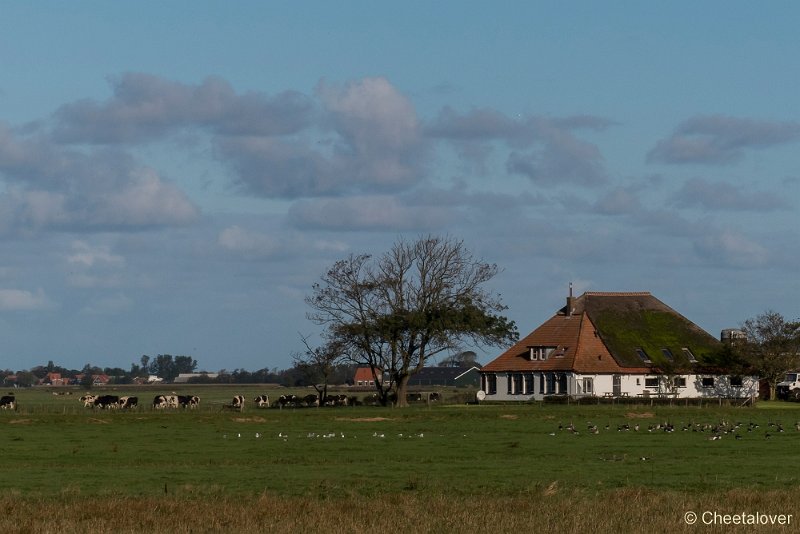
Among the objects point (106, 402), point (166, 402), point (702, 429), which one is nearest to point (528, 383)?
point (166, 402)

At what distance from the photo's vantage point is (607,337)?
94.1 m

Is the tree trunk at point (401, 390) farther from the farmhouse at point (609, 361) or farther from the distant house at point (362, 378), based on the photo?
the distant house at point (362, 378)

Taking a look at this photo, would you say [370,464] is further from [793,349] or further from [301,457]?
[793,349]

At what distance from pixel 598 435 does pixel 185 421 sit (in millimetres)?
23162

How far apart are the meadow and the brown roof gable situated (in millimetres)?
28540

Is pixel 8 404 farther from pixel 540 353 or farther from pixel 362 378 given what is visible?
pixel 362 378

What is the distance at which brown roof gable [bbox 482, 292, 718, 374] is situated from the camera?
91.7 metres

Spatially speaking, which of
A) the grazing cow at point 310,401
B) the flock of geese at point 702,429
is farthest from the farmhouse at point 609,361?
the flock of geese at point 702,429

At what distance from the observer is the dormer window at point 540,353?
93375 mm

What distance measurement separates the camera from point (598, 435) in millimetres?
51062

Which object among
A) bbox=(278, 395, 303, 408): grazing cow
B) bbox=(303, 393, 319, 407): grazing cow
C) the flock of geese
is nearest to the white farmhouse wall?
bbox=(303, 393, 319, 407): grazing cow

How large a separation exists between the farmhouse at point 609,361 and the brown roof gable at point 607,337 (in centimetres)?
7

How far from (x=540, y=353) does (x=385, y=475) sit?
60.4 m

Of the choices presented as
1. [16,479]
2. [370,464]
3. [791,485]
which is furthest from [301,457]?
[791,485]
